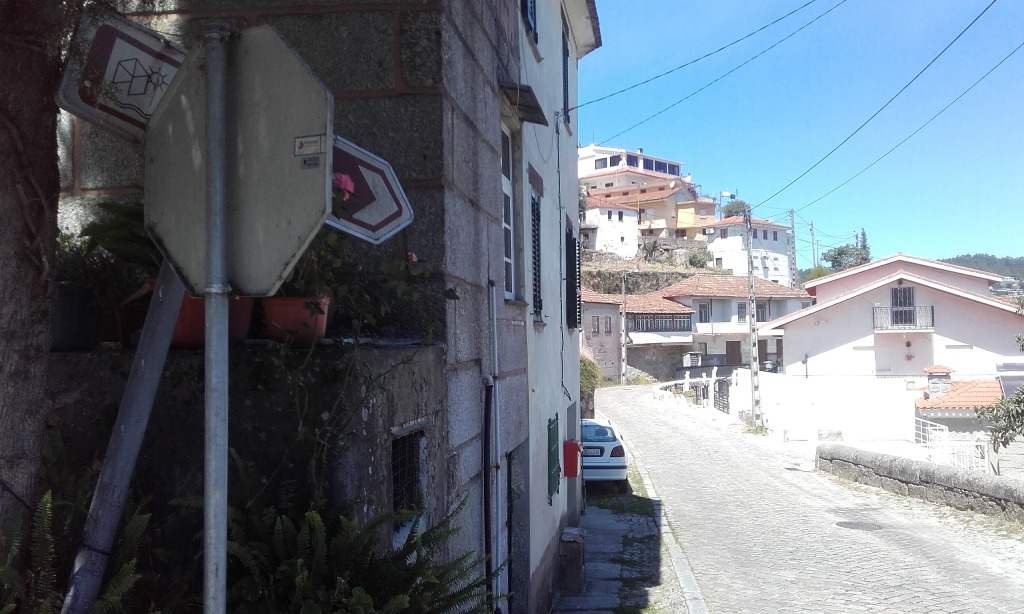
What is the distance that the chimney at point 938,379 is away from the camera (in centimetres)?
3534

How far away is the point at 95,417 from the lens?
2.83m

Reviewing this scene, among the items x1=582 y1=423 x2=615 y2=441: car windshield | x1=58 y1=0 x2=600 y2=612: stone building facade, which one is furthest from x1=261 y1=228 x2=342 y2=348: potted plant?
x1=582 y1=423 x2=615 y2=441: car windshield

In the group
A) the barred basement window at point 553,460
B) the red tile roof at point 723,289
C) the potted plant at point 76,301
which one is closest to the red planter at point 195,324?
the potted plant at point 76,301

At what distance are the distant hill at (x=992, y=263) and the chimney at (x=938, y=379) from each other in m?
99.5

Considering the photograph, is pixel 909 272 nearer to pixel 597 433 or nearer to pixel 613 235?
pixel 597 433

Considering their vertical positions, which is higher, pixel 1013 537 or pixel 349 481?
pixel 349 481

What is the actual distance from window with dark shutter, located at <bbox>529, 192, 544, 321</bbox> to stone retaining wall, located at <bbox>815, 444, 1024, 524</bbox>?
7949mm

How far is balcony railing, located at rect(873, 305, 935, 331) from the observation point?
4162cm

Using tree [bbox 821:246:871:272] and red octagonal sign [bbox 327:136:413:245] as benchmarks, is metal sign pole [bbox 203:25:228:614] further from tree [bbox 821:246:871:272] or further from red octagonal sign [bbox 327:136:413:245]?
tree [bbox 821:246:871:272]

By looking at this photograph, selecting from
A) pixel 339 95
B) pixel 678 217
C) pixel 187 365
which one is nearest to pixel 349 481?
pixel 187 365

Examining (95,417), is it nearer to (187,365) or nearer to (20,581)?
(187,365)

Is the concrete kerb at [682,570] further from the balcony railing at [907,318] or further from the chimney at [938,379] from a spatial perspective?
the balcony railing at [907,318]

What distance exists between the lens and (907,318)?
4197 centimetres

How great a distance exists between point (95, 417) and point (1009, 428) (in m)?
12.0
